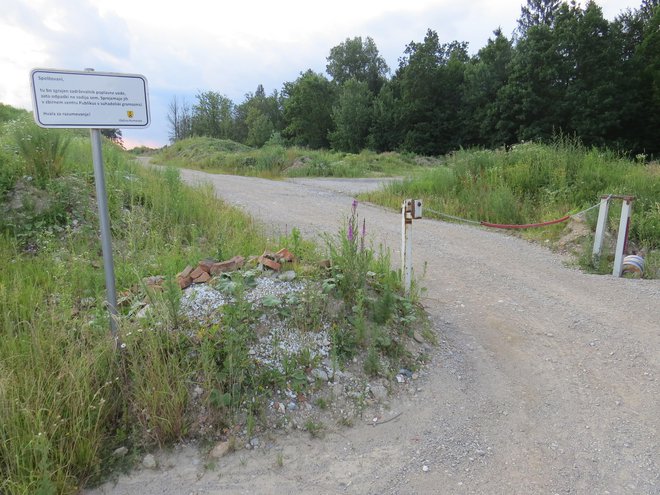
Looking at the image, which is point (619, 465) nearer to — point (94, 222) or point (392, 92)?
point (94, 222)

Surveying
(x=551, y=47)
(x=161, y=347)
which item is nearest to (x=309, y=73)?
(x=551, y=47)

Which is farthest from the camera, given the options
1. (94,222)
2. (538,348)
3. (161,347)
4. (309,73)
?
(309,73)

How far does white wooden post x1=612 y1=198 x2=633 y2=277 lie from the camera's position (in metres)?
6.16

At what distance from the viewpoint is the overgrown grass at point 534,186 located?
868cm

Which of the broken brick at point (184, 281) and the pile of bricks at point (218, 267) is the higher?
the pile of bricks at point (218, 267)

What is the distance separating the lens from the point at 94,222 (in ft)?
20.8

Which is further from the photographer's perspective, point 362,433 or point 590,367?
point 590,367

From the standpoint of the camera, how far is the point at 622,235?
6215mm

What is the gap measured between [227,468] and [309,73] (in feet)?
212

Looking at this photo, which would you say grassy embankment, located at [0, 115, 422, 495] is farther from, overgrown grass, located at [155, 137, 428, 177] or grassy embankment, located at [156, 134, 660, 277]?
overgrown grass, located at [155, 137, 428, 177]

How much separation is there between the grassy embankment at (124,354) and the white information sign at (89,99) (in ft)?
3.85

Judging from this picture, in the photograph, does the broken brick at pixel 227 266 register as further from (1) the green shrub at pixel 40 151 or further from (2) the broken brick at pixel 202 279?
(1) the green shrub at pixel 40 151

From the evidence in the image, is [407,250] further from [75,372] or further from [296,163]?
[296,163]

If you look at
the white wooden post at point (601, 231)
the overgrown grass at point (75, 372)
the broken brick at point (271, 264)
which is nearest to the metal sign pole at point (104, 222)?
the overgrown grass at point (75, 372)
